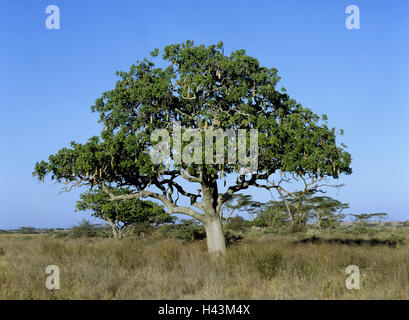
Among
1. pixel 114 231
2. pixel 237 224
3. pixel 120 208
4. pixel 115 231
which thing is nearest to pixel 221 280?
pixel 120 208

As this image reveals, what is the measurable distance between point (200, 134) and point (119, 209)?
Answer: 74.2ft

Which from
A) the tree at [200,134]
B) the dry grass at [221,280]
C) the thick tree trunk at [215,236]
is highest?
the tree at [200,134]

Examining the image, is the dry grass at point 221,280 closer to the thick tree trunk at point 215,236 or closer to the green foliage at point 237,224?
the thick tree trunk at point 215,236

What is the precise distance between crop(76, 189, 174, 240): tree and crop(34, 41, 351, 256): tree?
59.2 ft

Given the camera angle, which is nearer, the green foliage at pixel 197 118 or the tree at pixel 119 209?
the green foliage at pixel 197 118

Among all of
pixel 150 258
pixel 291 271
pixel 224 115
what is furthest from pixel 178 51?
pixel 291 271

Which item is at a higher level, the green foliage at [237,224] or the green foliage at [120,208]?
the green foliage at [120,208]

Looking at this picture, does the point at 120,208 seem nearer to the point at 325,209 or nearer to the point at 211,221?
the point at 211,221

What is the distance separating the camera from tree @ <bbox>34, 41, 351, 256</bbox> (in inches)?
585

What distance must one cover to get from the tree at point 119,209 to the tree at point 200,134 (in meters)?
18.1

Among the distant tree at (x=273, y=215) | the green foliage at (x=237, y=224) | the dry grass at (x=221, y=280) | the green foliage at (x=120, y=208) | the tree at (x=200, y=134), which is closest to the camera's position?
the dry grass at (x=221, y=280)

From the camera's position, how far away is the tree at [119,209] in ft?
117

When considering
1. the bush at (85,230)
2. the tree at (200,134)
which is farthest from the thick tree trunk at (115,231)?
the tree at (200,134)

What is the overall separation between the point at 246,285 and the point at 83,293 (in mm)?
3899
